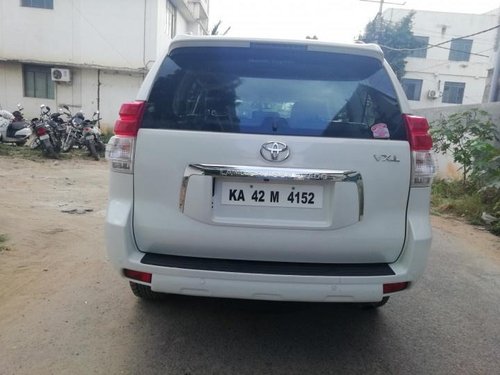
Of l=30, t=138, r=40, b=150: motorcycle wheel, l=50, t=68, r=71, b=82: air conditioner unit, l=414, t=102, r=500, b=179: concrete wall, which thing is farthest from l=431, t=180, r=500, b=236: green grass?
l=50, t=68, r=71, b=82: air conditioner unit

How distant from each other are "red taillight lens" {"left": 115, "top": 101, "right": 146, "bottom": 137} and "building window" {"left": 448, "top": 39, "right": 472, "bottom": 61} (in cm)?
3681

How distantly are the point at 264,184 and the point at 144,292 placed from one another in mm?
1362

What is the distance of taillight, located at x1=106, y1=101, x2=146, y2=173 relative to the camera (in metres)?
2.25

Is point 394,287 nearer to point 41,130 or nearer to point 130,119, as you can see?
point 130,119

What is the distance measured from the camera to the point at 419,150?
2311 mm

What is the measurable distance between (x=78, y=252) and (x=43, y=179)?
479 centimetres

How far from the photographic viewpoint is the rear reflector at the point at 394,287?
2.27 meters

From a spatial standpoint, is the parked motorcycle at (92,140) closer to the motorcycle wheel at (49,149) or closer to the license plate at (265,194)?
the motorcycle wheel at (49,149)

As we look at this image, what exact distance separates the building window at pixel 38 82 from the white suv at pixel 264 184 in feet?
56.0

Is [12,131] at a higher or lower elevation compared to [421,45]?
lower

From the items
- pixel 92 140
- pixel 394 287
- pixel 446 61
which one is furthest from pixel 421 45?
pixel 394 287

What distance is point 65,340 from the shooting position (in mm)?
2639

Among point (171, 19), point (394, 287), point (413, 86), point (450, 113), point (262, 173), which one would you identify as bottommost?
point (394, 287)

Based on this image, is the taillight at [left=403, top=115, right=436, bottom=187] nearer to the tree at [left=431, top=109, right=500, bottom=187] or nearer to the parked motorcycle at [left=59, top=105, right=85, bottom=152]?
the tree at [left=431, top=109, right=500, bottom=187]
